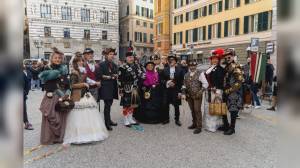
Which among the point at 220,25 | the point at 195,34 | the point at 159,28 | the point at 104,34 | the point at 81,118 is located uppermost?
the point at 159,28

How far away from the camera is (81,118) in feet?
15.8

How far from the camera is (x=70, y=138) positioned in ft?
15.9

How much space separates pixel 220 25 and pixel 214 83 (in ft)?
84.8

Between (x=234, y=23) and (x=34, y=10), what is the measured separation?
3100 centimetres

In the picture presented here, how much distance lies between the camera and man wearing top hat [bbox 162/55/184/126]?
6516 millimetres

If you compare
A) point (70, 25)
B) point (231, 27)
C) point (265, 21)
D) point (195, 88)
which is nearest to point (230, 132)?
point (195, 88)

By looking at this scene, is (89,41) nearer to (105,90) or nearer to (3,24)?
(105,90)

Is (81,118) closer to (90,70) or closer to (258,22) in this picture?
(90,70)

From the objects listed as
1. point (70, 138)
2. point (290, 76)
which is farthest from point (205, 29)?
point (290, 76)

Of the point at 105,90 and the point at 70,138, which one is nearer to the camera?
the point at 70,138

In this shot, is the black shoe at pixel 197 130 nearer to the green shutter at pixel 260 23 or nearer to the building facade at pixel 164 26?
the green shutter at pixel 260 23

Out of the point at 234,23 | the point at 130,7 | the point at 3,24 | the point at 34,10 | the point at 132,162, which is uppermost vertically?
the point at 130,7

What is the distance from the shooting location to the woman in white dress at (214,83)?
219 inches

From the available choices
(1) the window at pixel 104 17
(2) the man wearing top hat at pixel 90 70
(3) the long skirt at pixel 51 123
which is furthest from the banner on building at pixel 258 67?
(1) the window at pixel 104 17
